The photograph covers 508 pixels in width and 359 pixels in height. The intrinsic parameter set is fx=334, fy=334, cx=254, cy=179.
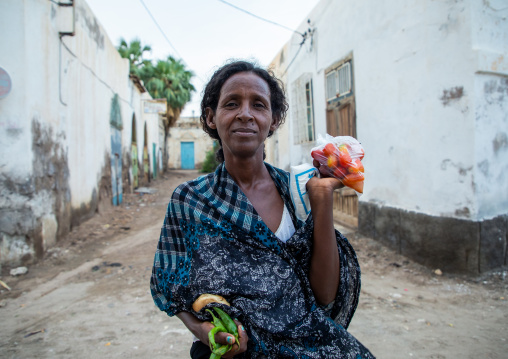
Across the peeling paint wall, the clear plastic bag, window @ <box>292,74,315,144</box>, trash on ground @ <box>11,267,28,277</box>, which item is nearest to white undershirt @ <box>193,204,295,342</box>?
the clear plastic bag

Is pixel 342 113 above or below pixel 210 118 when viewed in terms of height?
above

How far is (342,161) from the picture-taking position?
3.77ft

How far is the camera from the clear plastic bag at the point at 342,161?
114 centimetres

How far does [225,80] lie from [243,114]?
Result: 22cm

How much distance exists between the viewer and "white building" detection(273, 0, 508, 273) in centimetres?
370

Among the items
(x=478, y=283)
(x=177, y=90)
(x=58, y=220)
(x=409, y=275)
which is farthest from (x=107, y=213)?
(x=177, y=90)

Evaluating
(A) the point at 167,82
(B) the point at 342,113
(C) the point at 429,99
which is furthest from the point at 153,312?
(A) the point at 167,82

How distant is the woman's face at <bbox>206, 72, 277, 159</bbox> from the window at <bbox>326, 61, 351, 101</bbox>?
194 inches

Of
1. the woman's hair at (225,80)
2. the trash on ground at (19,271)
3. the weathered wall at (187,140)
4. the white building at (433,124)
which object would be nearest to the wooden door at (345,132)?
the white building at (433,124)

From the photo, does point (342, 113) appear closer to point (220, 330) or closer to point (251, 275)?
point (251, 275)

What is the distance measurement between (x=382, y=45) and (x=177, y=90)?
17.8 m

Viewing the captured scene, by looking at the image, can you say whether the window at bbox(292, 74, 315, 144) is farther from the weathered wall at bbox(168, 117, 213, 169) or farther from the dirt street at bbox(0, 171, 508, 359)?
the weathered wall at bbox(168, 117, 213, 169)

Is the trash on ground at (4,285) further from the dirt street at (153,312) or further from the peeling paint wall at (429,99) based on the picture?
the peeling paint wall at (429,99)

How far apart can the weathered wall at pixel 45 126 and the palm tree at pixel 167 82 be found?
13.0m
